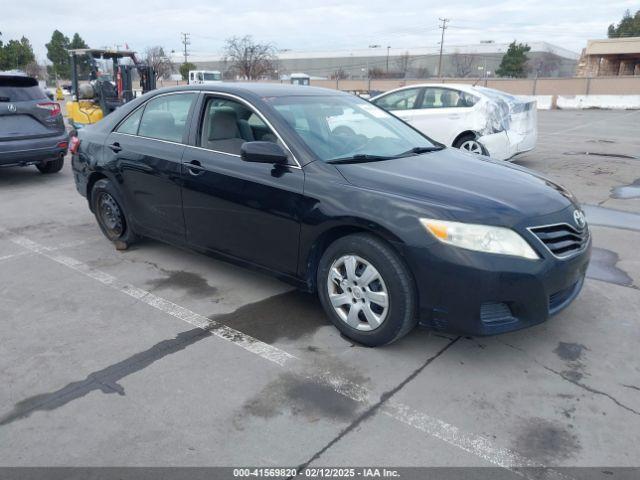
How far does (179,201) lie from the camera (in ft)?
14.8

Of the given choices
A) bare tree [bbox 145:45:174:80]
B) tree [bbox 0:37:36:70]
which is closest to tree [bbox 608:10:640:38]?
bare tree [bbox 145:45:174:80]

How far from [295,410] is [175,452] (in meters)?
0.65

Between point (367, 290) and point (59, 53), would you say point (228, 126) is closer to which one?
point (367, 290)

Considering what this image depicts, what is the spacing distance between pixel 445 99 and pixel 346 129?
6.16 metres

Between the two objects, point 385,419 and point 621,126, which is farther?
point 621,126

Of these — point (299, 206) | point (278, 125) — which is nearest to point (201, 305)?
→ point (299, 206)

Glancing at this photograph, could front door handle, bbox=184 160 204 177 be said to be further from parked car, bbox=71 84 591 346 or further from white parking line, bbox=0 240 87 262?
white parking line, bbox=0 240 87 262

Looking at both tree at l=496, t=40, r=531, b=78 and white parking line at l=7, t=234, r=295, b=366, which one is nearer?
white parking line at l=7, t=234, r=295, b=366

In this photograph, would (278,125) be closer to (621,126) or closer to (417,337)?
(417,337)

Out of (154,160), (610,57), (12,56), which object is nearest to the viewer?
(154,160)

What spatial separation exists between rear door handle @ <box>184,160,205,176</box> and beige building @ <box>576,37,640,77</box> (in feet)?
193

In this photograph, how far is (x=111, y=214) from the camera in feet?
17.8

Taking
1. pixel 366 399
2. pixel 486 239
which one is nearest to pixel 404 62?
pixel 486 239

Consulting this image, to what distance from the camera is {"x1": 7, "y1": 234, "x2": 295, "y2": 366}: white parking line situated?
352 cm
